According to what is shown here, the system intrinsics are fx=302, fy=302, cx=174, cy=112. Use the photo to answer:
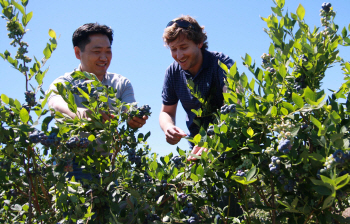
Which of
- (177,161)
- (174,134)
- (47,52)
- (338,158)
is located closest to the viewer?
(338,158)

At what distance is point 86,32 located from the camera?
10.1 feet

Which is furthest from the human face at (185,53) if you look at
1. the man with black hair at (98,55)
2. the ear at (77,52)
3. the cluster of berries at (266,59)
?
the cluster of berries at (266,59)

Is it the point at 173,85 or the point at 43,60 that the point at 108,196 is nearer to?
the point at 43,60

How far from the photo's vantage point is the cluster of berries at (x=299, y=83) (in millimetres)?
1426

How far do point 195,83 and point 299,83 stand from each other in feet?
5.20

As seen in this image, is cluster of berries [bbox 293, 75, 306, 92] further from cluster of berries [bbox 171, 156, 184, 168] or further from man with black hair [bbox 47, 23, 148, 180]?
man with black hair [bbox 47, 23, 148, 180]

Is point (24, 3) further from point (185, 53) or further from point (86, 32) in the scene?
point (185, 53)

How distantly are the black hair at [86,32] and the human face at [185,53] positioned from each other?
29.2 inches

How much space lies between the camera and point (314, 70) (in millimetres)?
1404

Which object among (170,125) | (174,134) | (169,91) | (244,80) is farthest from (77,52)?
(244,80)

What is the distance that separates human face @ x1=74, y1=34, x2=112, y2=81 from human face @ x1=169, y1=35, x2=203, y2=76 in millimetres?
653

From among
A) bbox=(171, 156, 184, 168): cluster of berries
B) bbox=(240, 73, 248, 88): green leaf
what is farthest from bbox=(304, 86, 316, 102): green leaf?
bbox=(171, 156, 184, 168): cluster of berries

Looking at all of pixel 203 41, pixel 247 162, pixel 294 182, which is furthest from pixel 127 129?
pixel 203 41

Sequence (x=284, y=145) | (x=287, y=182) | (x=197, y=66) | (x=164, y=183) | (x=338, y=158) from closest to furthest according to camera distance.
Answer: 1. (x=338, y=158)
2. (x=284, y=145)
3. (x=287, y=182)
4. (x=164, y=183)
5. (x=197, y=66)
